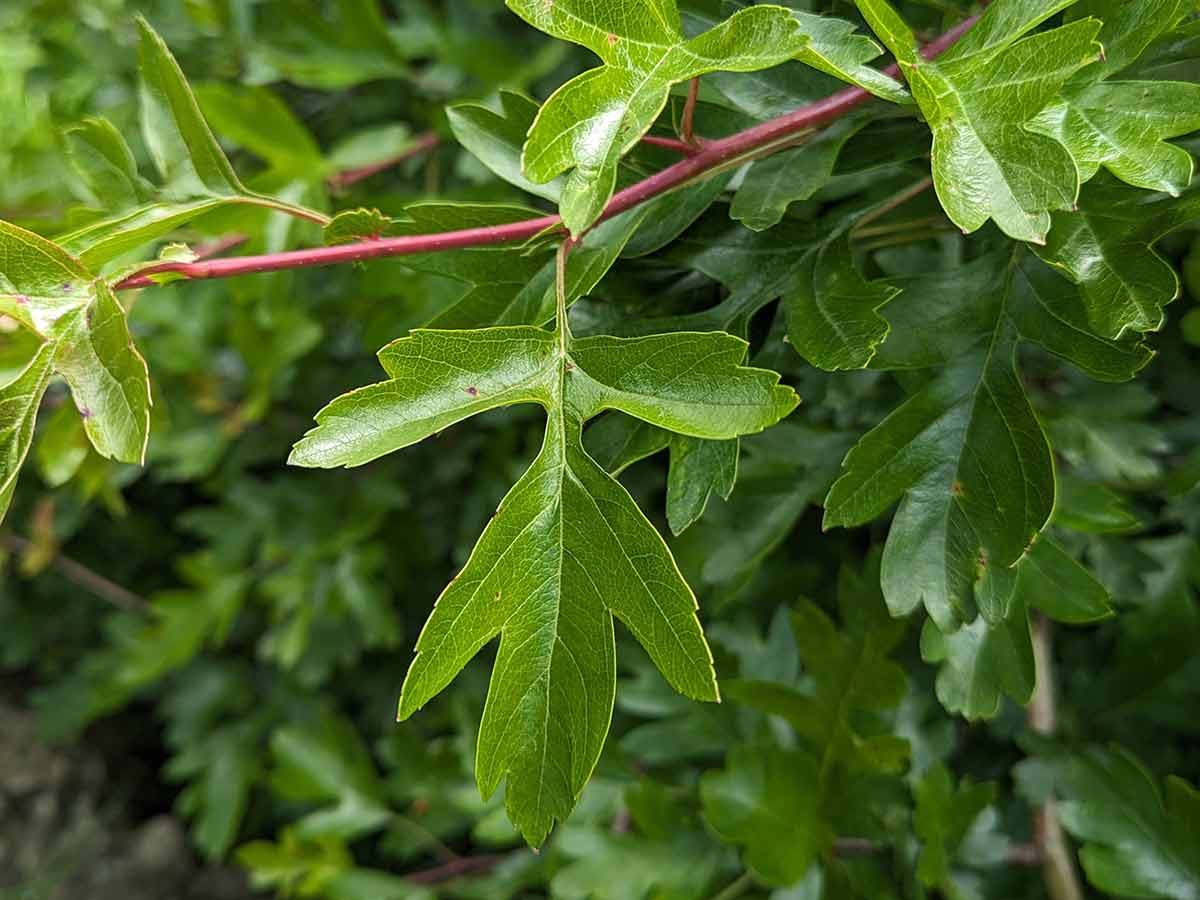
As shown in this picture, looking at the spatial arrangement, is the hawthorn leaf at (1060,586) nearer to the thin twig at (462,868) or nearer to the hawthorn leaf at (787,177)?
the hawthorn leaf at (787,177)

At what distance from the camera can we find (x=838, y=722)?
0.74 m

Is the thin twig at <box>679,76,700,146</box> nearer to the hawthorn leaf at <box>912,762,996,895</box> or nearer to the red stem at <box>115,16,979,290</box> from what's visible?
the red stem at <box>115,16,979,290</box>

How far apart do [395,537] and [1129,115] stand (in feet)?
3.46

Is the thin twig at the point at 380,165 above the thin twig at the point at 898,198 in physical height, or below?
below

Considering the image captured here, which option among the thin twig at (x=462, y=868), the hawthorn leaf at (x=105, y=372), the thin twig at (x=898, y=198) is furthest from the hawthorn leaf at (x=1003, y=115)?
the thin twig at (x=462, y=868)

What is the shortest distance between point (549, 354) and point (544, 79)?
670 mm

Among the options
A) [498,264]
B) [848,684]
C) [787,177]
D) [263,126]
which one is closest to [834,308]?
[787,177]

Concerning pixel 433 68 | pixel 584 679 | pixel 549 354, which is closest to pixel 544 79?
pixel 433 68

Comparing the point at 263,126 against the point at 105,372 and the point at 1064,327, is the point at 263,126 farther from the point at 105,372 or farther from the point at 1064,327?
the point at 1064,327

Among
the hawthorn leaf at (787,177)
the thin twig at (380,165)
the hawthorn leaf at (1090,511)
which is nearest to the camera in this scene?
the hawthorn leaf at (787,177)

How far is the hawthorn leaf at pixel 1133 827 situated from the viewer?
70 centimetres

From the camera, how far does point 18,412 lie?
45 centimetres

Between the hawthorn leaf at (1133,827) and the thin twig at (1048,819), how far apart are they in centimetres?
9

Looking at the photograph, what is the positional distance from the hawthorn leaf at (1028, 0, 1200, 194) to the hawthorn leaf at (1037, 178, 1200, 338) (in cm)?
4
